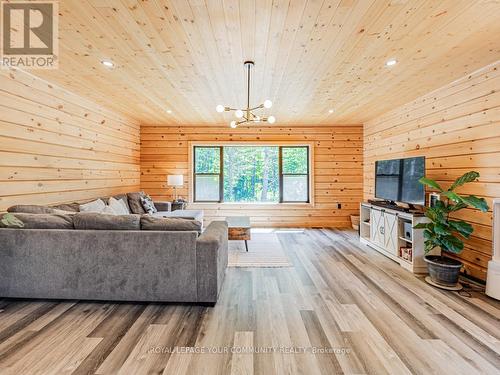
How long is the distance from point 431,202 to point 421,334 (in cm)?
207

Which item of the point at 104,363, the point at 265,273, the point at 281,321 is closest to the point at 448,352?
the point at 281,321

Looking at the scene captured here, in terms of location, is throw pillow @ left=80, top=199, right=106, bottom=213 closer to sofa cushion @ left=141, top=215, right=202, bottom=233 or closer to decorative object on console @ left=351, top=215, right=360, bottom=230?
sofa cushion @ left=141, top=215, right=202, bottom=233

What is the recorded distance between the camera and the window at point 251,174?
257 inches

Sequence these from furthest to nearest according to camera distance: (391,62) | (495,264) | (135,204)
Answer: (135,204) → (391,62) → (495,264)

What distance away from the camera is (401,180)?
4109mm

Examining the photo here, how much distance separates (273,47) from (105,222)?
2.50 m

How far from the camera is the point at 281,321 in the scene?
2256 millimetres

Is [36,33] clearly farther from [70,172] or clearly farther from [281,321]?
[281,321]

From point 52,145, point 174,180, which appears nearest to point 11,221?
point 52,145

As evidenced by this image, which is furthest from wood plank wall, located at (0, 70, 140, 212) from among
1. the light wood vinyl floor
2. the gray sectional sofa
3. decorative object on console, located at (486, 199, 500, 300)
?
decorative object on console, located at (486, 199, 500, 300)

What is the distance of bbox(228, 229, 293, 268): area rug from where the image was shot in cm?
375

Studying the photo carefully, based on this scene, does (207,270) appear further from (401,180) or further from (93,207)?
(401,180)

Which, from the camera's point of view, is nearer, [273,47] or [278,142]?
[273,47]

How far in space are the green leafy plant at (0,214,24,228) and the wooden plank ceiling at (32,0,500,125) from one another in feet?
5.95
